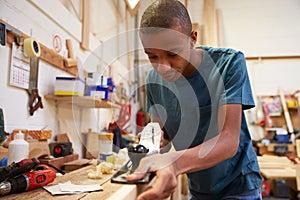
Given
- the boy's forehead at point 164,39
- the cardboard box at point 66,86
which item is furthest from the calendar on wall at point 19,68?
the boy's forehead at point 164,39

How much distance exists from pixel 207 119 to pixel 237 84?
197 mm

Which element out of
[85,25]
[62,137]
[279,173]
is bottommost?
[279,173]

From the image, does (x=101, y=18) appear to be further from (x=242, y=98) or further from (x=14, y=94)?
(x=242, y=98)

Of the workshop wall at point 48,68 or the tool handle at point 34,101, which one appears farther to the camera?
the tool handle at point 34,101

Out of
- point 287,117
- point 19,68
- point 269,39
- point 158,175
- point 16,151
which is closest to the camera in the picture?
point 158,175

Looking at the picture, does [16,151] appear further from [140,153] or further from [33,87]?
[140,153]

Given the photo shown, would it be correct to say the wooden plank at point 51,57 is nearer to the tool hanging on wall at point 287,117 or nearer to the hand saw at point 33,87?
A: the hand saw at point 33,87

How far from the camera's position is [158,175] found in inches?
19.1

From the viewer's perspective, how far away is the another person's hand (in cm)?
48

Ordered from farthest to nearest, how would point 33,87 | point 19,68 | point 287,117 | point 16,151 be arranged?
1. point 287,117
2. point 33,87
3. point 19,68
4. point 16,151

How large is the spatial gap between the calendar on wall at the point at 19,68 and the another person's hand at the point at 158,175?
0.96 metres

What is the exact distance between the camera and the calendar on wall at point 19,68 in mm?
1209

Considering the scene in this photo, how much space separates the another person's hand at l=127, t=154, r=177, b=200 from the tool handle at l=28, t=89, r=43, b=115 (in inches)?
40.9

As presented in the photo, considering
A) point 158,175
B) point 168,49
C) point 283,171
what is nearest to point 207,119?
point 168,49
